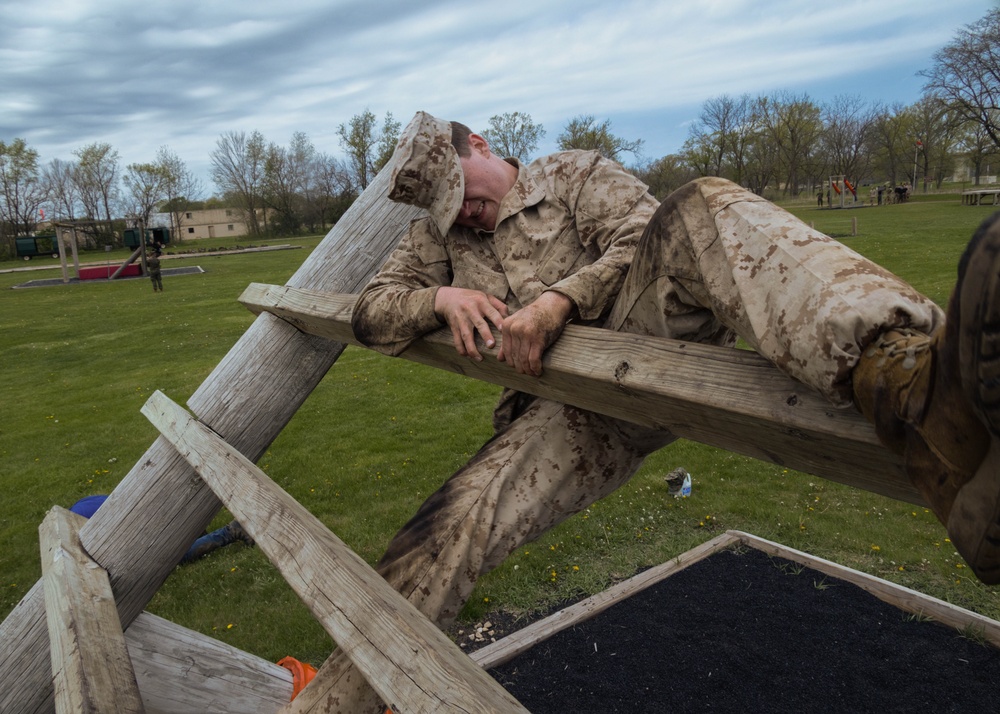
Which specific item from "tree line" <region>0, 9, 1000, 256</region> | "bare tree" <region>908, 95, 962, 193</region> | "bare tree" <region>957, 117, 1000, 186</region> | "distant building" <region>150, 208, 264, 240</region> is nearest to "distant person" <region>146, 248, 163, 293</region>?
"tree line" <region>0, 9, 1000, 256</region>

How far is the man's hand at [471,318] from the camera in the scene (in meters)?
1.95

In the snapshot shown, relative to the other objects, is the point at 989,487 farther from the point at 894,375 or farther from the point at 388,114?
the point at 388,114

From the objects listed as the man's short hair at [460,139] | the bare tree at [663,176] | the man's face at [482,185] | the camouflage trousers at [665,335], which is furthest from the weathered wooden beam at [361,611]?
the bare tree at [663,176]

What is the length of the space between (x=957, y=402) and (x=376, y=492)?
5.89 metres

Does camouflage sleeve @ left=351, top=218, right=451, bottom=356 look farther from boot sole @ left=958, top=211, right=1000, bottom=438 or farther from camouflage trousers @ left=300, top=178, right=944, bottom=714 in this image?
boot sole @ left=958, top=211, right=1000, bottom=438

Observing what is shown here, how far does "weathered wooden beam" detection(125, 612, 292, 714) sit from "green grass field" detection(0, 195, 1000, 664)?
1059mm

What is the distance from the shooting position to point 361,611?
1759 millimetres

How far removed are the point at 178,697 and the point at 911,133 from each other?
200ft

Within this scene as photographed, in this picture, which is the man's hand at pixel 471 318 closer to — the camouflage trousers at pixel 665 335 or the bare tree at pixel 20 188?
the camouflage trousers at pixel 665 335

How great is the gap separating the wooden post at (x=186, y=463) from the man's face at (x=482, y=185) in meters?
0.61

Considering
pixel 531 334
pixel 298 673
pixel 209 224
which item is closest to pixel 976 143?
pixel 298 673

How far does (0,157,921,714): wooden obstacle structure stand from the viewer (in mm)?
1333

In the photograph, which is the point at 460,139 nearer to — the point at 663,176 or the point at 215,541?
the point at 215,541

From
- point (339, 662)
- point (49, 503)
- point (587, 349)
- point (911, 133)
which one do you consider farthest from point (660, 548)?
point (911, 133)
